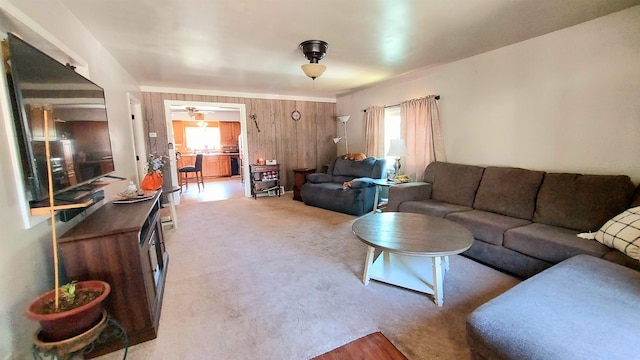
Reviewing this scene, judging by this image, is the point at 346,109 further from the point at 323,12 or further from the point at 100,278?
the point at 100,278

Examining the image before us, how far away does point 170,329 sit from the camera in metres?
1.76

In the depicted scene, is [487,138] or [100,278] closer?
[100,278]

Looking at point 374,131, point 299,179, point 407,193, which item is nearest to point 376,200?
point 407,193

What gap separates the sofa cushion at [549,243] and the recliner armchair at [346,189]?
2172 millimetres

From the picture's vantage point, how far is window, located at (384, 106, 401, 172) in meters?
4.82

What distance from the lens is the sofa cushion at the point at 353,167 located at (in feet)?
16.0

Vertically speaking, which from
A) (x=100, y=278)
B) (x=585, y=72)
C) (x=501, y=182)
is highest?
(x=585, y=72)

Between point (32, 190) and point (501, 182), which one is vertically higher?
point (32, 190)

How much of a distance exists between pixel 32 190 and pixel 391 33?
2880mm

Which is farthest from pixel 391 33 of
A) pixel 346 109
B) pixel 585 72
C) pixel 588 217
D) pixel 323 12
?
pixel 346 109

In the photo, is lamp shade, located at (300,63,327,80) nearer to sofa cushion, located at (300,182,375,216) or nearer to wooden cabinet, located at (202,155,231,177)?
sofa cushion, located at (300,182,375,216)

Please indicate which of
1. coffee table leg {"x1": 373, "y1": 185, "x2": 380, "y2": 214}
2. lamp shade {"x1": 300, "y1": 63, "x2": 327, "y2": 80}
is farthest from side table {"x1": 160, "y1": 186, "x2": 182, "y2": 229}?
coffee table leg {"x1": 373, "y1": 185, "x2": 380, "y2": 214}

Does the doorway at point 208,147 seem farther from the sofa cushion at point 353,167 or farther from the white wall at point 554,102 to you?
the white wall at point 554,102

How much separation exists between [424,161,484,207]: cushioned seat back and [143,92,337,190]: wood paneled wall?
10.7 feet
